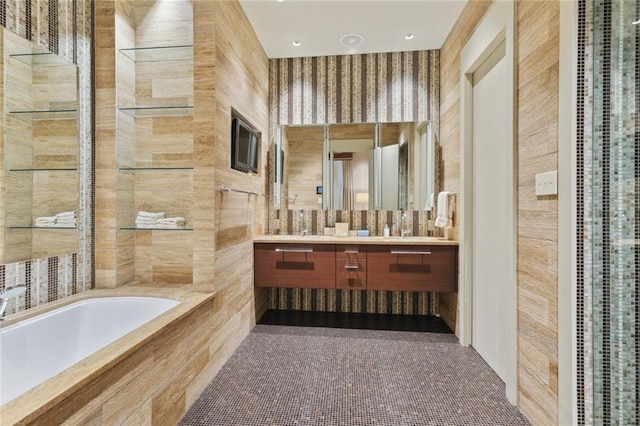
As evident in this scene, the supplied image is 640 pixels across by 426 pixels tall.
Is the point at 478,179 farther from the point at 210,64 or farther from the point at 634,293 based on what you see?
the point at 210,64

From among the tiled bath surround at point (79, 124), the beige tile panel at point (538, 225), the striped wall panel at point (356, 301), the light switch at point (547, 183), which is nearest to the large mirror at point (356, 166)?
the striped wall panel at point (356, 301)

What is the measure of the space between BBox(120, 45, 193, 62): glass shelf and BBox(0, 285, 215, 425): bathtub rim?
5.65 feet

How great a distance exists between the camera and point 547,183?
1454mm

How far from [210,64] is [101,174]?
3.56ft

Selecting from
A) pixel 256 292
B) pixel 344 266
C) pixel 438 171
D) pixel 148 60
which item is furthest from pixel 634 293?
pixel 148 60

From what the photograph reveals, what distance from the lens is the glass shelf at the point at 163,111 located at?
227 cm

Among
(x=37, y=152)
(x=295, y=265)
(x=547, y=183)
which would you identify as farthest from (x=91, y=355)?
(x=547, y=183)

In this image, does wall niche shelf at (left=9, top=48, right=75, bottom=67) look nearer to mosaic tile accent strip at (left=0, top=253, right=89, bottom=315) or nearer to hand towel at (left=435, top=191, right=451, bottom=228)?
mosaic tile accent strip at (left=0, top=253, right=89, bottom=315)

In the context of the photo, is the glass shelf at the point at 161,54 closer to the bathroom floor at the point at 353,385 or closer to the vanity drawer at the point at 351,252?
the vanity drawer at the point at 351,252

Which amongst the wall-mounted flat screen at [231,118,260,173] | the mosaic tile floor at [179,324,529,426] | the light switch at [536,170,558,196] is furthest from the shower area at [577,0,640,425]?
the wall-mounted flat screen at [231,118,260,173]

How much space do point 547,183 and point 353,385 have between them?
1.63m

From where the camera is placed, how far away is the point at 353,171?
3.36m

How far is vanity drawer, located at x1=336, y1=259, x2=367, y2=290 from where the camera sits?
2.82m

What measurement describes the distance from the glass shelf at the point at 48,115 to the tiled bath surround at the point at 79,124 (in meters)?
0.07
